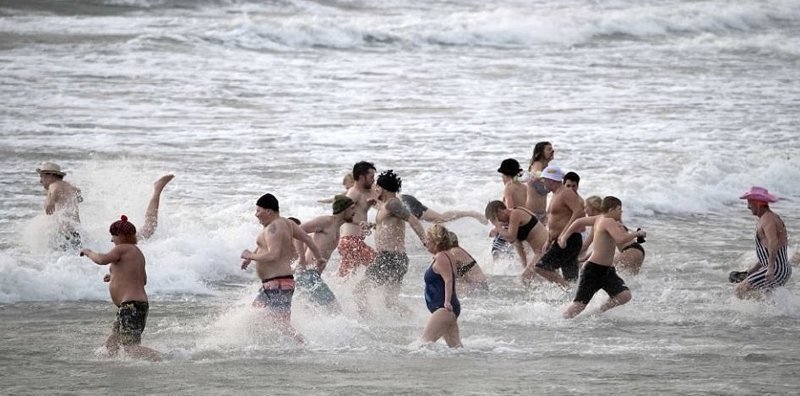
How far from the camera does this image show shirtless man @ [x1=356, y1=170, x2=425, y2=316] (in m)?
11.7

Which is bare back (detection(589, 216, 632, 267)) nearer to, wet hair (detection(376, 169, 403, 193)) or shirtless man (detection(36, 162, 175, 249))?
wet hair (detection(376, 169, 403, 193))

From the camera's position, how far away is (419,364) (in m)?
9.84

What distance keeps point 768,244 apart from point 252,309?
15.9 ft

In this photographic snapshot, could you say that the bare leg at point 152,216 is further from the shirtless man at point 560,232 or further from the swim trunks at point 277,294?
the shirtless man at point 560,232

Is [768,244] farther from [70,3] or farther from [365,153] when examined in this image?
[70,3]

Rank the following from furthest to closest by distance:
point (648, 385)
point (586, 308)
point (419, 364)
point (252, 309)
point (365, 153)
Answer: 1. point (365, 153)
2. point (586, 308)
3. point (252, 309)
4. point (419, 364)
5. point (648, 385)

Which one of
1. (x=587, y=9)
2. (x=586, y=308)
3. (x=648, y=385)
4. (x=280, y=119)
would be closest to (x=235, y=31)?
(x=280, y=119)

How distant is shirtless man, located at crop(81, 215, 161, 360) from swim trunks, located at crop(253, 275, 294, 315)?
0.99m

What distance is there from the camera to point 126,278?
9.98m

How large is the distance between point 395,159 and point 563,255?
892 centimetres

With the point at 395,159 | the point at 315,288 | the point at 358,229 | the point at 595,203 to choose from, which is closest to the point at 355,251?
the point at 358,229

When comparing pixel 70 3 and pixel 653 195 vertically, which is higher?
pixel 70 3

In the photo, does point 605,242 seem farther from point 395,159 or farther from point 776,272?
point 395,159

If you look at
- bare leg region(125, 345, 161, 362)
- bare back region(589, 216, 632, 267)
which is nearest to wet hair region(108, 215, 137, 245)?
bare leg region(125, 345, 161, 362)
